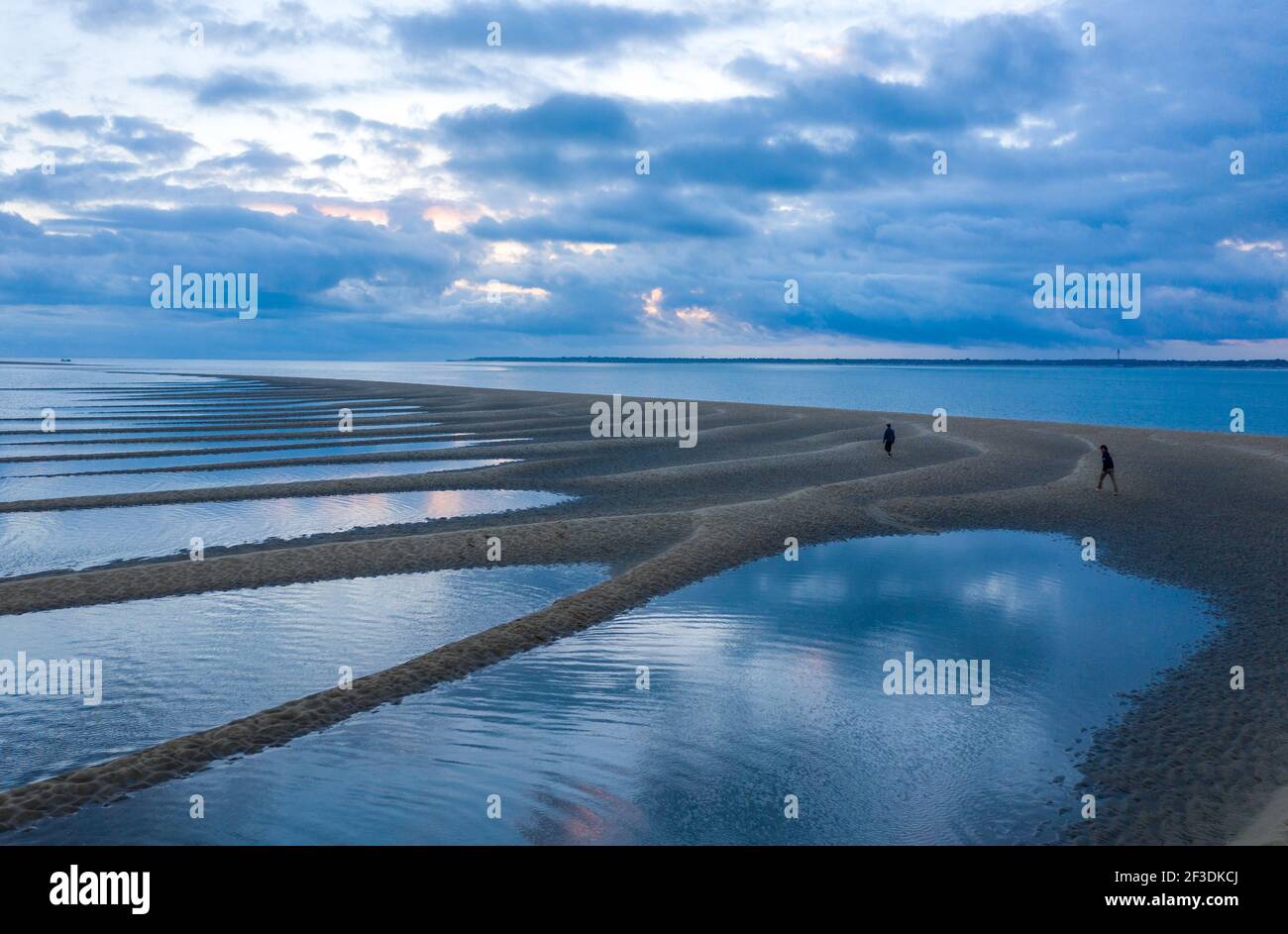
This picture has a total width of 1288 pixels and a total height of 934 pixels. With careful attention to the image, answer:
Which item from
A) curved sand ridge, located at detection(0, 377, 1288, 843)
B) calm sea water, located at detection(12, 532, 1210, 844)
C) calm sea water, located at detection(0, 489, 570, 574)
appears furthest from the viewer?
calm sea water, located at detection(0, 489, 570, 574)

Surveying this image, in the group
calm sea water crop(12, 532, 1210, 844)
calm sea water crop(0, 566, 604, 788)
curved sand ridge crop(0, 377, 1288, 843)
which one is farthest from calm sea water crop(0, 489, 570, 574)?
calm sea water crop(12, 532, 1210, 844)

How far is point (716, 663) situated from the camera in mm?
16812

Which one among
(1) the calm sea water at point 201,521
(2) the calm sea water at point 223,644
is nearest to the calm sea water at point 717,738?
(2) the calm sea water at point 223,644

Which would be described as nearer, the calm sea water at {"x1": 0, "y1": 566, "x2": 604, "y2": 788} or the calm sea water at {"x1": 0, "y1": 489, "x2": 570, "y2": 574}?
the calm sea water at {"x1": 0, "y1": 566, "x2": 604, "y2": 788}

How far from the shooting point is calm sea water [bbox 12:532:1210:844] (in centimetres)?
1068

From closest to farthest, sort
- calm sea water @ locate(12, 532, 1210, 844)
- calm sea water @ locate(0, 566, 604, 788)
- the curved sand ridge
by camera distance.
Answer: calm sea water @ locate(12, 532, 1210, 844) → the curved sand ridge → calm sea water @ locate(0, 566, 604, 788)

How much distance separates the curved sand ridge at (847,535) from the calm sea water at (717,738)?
646 millimetres

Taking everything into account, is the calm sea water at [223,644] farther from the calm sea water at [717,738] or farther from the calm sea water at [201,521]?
the calm sea water at [201,521]

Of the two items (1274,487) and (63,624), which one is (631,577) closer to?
(63,624)

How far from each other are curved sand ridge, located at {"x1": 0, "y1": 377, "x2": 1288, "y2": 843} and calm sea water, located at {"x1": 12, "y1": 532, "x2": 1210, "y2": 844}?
0.65 metres

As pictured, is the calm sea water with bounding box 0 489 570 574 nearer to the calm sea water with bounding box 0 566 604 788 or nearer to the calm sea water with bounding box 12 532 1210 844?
the calm sea water with bounding box 0 566 604 788

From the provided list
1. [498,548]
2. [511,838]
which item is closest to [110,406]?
[498,548]

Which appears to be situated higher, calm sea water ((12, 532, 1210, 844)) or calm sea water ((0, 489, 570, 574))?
calm sea water ((0, 489, 570, 574))
